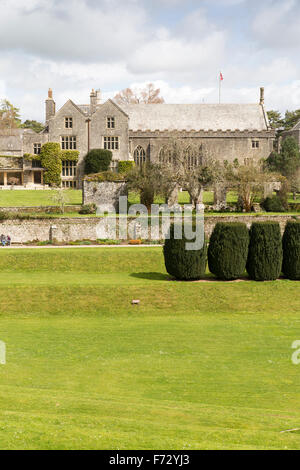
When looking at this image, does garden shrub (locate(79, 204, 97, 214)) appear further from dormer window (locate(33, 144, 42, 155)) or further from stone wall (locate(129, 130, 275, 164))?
stone wall (locate(129, 130, 275, 164))

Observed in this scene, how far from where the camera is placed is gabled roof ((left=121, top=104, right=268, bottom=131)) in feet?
183

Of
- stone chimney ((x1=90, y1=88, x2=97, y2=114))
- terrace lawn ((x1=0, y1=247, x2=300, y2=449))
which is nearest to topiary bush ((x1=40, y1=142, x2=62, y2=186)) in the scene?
stone chimney ((x1=90, y1=88, x2=97, y2=114))

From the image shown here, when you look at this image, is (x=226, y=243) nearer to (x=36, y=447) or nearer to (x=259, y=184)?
(x=36, y=447)

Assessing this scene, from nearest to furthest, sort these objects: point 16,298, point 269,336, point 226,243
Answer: point 269,336 < point 16,298 < point 226,243

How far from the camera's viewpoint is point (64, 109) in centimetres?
5262

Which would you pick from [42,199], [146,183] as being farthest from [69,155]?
[146,183]

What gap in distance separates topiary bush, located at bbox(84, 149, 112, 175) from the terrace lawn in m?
29.8

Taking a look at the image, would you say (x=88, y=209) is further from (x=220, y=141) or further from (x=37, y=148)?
(x=220, y=141)

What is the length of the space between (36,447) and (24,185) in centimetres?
4564

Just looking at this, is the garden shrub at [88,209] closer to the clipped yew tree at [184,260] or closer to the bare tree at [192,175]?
the bare tree at [192,175]

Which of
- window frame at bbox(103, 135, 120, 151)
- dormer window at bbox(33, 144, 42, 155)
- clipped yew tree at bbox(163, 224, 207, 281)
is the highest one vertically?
window frame at bbox(103, 135, 120, 151)

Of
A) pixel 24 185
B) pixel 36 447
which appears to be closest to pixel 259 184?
pixel 24 185
